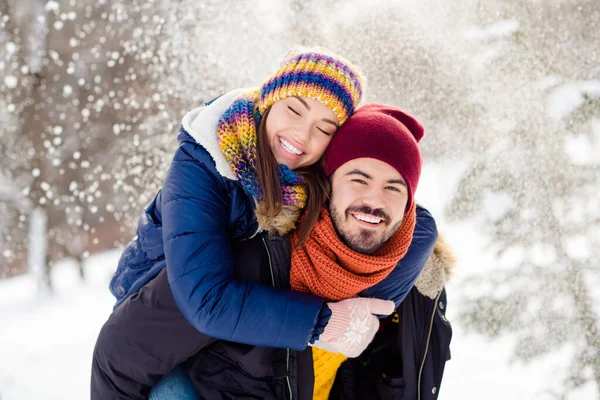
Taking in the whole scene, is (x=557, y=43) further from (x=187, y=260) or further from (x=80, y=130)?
(x=80, y=130)

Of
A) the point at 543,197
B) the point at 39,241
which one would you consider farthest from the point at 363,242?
the point at 39,241

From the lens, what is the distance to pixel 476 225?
11.8ft

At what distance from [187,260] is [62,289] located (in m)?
5.75

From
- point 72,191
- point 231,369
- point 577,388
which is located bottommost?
point 231,369

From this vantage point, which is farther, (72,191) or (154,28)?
(72,191)

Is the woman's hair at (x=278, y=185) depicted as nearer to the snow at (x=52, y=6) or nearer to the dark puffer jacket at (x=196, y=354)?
the dark puffer jacket at (x=196, y=354)

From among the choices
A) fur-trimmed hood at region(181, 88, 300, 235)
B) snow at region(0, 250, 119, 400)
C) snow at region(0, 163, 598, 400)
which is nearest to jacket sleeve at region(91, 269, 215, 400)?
fur-trimmed hood at region(181, 88, 300, 235)

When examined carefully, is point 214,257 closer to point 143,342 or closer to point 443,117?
point 143,342

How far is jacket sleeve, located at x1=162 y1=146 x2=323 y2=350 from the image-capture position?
1.46 metres

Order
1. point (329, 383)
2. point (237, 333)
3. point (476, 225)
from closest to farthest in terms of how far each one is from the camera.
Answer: point (237, 333) < point (329, 383) < point (476, 225)

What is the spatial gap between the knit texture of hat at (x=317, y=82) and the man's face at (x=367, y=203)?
0.22 m

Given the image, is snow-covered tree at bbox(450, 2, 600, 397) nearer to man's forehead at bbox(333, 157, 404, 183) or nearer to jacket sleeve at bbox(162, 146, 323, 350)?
man's forehead at bbox(333, 157, 404, 183)

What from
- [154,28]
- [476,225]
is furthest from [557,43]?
[154,28]

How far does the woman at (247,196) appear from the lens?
148 cm
